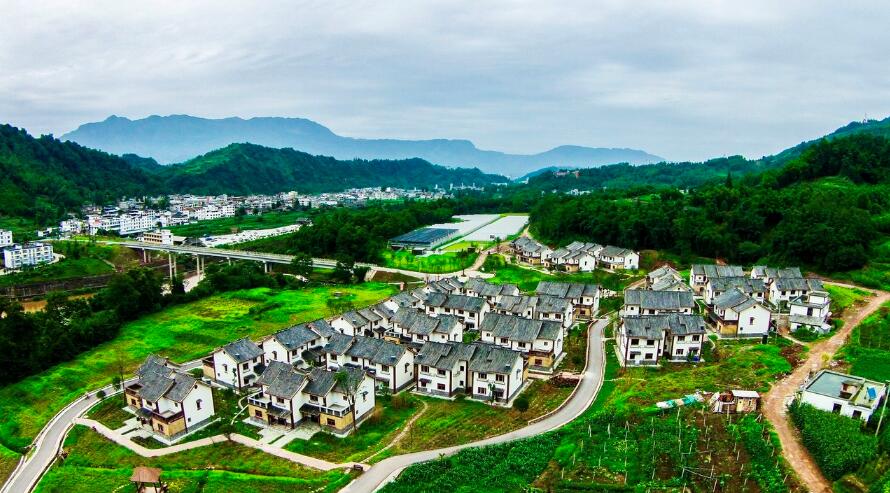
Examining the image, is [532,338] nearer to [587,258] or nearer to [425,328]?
[425,328]

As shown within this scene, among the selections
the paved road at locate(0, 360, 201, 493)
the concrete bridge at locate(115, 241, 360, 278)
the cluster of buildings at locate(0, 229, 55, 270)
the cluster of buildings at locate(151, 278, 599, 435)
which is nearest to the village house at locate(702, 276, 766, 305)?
the cluster of buildings at locate(151, 278, 599, 435)

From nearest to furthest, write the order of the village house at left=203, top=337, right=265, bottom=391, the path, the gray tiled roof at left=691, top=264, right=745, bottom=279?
the path
the village house at left=203, top=337, right=265, bottom=391
the gray tiled roof at left=691, top=264, right=745, bottom=279

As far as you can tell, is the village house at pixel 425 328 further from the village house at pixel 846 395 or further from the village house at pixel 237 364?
the village house at pixel 846 395

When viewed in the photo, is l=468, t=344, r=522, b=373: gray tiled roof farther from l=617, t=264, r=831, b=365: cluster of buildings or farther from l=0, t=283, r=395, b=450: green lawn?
l=0, t=283, r=395, b=450: green lawn

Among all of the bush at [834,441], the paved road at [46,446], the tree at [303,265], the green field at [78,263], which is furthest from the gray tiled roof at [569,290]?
the green field at [78,263]

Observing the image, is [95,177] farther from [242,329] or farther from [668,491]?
[668,491]

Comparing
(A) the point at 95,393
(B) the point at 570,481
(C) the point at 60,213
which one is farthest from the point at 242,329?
(C) the point at 60,213

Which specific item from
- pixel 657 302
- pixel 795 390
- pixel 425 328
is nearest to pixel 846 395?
pixel 795 390
